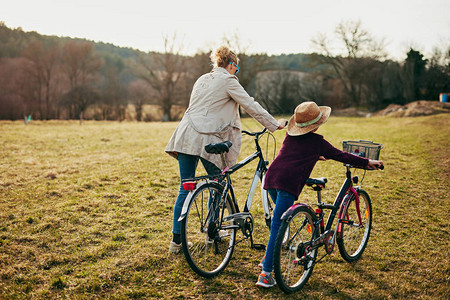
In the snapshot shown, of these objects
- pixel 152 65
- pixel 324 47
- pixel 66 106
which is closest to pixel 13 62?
pixel 66 106

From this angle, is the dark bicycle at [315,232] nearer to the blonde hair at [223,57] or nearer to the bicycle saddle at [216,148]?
the bicycle saddle at [216,148]

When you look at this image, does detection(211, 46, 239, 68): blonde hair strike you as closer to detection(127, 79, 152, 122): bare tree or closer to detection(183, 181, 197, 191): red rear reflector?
detection(183, 181, 197, 191): red rear reflector

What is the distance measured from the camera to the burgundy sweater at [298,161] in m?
3.12

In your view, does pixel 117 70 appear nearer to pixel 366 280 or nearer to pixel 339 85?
pixel 339 85

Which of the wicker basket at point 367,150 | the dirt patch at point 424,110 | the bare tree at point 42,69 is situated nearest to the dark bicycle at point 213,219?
the wicker basket at point 367,150

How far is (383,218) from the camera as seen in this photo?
5496 mm

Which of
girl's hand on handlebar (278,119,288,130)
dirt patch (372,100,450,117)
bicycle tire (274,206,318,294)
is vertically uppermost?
dirt patch (372,100,450,117)

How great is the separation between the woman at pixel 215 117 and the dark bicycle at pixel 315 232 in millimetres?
916

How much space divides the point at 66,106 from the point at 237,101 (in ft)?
139

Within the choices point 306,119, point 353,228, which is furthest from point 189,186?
point 353,228

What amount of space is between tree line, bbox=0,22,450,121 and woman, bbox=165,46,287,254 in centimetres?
2926

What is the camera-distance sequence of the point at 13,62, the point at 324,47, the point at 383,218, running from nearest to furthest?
the point at 383,218
the point at 13,62
the point at 324,47

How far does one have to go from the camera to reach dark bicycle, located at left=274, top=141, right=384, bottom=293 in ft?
9.90

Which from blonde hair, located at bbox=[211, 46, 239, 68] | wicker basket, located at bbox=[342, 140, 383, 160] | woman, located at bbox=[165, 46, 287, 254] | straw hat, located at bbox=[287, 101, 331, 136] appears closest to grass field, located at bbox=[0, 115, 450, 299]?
woman, located at bbox=[165, 46, 287, 254]
